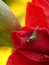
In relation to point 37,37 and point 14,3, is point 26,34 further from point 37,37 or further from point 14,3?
point 14,3

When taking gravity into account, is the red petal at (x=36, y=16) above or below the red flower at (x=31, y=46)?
above

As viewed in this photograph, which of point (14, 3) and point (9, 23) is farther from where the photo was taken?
point (14, 3)

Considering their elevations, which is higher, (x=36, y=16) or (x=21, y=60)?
(x=36, y=16)

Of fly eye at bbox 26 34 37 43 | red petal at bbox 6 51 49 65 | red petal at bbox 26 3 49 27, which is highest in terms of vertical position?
red petal at bbox 26 3 49 27

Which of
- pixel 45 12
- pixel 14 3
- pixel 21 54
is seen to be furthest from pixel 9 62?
pixel 14 3

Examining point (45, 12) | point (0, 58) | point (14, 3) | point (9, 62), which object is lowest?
point (9, 62)

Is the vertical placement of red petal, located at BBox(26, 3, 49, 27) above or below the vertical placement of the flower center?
above

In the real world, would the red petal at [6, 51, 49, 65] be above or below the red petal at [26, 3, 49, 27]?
below

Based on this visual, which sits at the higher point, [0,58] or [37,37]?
[0,58]
